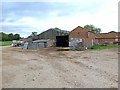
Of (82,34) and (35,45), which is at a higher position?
(82,34)

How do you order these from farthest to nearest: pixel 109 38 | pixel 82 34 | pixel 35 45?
pixel 109 38
pixel 82 34
pixel 35 45

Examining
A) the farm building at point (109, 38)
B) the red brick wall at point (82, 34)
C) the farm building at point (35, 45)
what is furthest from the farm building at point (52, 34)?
the farm building at point (109, 38)

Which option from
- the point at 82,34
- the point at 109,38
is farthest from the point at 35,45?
the point at 109,38

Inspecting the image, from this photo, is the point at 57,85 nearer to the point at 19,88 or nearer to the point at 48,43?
the point at 19,88

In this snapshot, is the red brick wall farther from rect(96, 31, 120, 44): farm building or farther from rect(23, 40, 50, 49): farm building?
rect(96, 31, 120, 44): farm building

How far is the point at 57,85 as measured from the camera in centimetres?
1009

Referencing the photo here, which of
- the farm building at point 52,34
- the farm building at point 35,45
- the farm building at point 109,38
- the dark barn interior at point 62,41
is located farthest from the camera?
the farm building at point 109,38

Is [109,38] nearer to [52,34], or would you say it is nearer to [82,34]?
[52,34]

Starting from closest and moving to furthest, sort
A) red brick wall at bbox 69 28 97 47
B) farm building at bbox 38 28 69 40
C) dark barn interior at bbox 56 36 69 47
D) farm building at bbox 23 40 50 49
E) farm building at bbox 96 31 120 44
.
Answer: farm building at bbox 23 40 50 49 → red brick wall at bbox 69 28 97 47 → dark barn interior at bbox 56 36 69 47 → farm building at bbox 38 28 69 40 → farm building at bbox 96 31 120 44

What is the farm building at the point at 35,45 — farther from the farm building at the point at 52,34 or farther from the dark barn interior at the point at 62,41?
the farm building at the point at 52,34

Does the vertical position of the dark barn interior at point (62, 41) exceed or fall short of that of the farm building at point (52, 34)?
it falls short

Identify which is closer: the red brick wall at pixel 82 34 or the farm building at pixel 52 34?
the red brick wall at pixel 82 34

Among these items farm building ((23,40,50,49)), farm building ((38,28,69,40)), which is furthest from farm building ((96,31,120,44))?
farm building ((23,40,50,49))

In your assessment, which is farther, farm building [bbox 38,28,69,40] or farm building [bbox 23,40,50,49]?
farm building [bbox 38,28,69,40]
